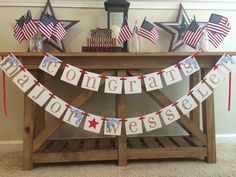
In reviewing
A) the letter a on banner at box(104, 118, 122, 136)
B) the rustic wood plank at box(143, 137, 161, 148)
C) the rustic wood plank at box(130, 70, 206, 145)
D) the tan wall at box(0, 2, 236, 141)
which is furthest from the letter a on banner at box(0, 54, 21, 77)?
the rustic wood plank at box(143, 137, 161, 148)

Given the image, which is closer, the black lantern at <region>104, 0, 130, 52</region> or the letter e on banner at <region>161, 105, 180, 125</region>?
the letter e on banner at <region>161, 105, 180, 125</region>

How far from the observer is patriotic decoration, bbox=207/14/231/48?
1.79 meters

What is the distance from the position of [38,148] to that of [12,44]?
83cm

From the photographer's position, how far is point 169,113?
1751mm

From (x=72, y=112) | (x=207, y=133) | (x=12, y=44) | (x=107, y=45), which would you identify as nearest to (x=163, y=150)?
(x=207, y=133)

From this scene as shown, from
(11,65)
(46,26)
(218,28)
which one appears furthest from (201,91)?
(11,65)

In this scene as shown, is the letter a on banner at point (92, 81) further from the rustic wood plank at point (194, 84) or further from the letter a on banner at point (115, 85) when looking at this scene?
the rustic wood plank at point (194, 84)

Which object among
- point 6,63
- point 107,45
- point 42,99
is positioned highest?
point 107,45

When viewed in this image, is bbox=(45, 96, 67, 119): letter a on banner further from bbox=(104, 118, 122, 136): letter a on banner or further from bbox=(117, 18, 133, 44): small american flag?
bbox=(117, 18, 133, 44): small american flag

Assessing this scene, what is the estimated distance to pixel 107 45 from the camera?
5.99ft

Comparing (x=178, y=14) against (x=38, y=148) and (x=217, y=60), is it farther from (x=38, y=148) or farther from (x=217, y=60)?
(x=38, y=148)

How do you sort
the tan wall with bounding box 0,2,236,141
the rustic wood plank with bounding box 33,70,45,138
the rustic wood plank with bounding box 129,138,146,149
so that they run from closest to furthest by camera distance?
the rustic wood plank with bounding box 129,138,146,149 < the rustic wood plank with bounding box 33,70,45,138 < the tan wall with bounding box 0,2,236,141

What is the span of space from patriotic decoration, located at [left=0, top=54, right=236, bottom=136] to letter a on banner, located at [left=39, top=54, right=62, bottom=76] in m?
0.09

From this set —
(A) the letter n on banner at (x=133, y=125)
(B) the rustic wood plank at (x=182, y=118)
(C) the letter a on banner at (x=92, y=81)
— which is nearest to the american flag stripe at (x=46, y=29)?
(C) the letter a on banner at (x=92, y=81)
